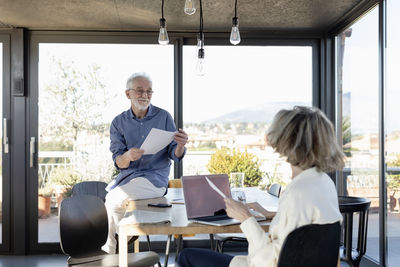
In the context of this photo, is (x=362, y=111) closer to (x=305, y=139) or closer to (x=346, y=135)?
(x=346, y=135)

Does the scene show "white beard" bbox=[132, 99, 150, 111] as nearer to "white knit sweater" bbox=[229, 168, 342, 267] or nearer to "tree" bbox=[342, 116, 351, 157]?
"white knit sweater" bbox=[229, 168, 342, 267]

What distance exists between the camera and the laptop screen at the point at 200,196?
220 cm

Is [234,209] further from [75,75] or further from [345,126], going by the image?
[75,75]

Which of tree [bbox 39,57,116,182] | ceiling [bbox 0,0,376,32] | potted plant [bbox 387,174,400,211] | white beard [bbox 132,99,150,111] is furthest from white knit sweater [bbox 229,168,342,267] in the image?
tree [bbox 39,57,116,182]

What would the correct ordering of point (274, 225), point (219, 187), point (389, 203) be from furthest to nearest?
point (389, 203) → point (219, 187) → point (274, 225)

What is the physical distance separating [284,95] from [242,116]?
1.78 feet

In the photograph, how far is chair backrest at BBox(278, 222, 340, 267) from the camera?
158 cm

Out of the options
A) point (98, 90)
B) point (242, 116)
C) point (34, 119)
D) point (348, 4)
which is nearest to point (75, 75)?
point (98, 90)

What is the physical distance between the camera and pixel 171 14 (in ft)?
14.5

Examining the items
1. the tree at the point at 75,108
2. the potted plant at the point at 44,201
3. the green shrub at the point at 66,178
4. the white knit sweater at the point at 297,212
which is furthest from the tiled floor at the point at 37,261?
the white knit sweater at the point at 297,212

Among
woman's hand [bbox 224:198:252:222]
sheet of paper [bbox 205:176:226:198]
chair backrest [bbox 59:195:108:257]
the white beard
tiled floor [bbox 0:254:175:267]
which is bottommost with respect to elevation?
tiled floor [bbox 0:254:175:267]

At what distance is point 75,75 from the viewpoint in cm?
507

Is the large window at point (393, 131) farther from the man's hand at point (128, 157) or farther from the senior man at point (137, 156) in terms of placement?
the man's hand at point (128, 157)

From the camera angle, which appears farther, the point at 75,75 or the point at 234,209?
the point at 75,75
